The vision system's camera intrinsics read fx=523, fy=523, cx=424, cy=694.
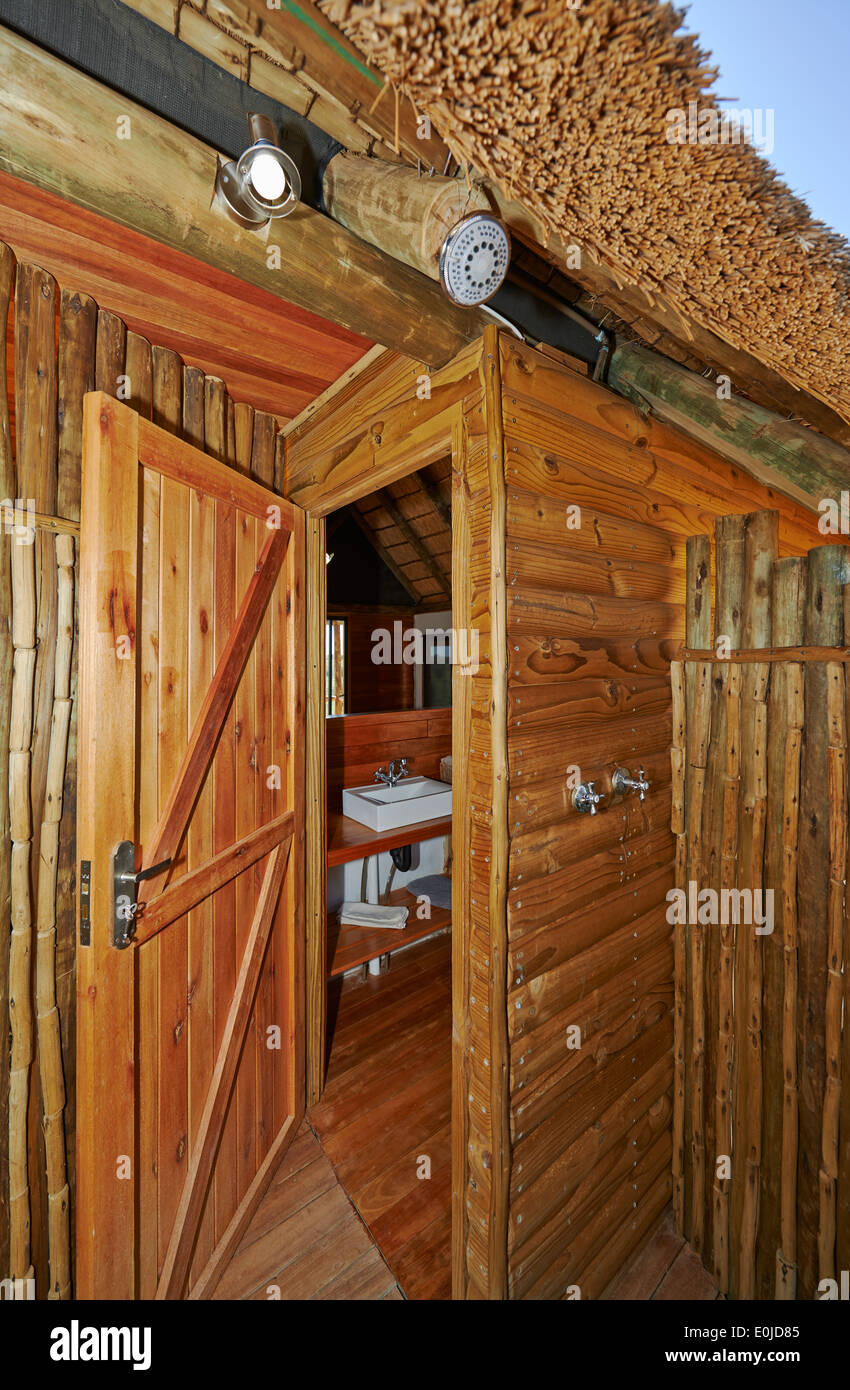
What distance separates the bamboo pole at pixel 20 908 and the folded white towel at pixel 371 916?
180cm

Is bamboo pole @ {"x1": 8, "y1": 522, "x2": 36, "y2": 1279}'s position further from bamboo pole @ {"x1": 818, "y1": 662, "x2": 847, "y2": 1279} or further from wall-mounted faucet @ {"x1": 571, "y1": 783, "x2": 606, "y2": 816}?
bamboo pole @ {"x1": 818, "y1": 662, "x2": 847, "y2": 1279}

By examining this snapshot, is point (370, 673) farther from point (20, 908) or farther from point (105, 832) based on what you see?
point (105, 832)

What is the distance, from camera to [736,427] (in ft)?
5.61

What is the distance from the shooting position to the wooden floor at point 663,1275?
1.64 metres

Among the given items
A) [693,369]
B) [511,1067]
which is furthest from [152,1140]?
[693,369]

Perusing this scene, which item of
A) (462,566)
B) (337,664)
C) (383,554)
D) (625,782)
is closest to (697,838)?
(625,782)

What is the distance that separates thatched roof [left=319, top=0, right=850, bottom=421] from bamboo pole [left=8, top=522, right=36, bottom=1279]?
4.56 feet

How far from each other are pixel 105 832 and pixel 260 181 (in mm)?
1335

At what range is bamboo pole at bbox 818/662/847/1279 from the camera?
1.45m
